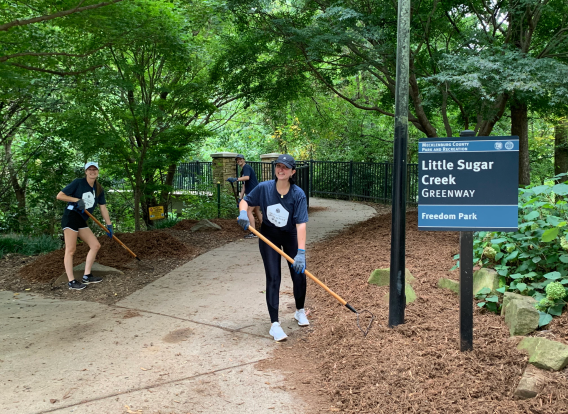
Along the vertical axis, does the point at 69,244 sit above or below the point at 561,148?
below

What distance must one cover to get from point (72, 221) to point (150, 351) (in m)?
2.88

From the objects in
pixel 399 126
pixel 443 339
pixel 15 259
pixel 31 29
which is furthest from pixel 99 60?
pixel 443 339

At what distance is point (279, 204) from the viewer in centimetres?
452

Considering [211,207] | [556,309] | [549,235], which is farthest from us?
[211,207]

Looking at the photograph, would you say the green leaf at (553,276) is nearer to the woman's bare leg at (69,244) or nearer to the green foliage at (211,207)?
the woman's bare leg at (69,244)

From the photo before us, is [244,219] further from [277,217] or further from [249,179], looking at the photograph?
[249,179]

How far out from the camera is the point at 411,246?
6930 millimetres

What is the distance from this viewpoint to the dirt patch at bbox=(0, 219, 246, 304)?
6395 millimetres

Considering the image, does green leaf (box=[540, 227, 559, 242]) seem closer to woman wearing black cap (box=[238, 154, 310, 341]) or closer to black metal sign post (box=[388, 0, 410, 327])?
black metal sign post (box=[388, 0, 410, 327])

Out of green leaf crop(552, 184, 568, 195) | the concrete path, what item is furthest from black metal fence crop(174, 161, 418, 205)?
green leaf crop(552, 184, 568, 195)

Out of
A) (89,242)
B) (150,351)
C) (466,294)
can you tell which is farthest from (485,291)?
(89,242)

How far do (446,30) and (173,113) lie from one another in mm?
5865

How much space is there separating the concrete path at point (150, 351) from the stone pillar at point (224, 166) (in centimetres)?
894

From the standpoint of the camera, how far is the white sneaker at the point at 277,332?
445cm
